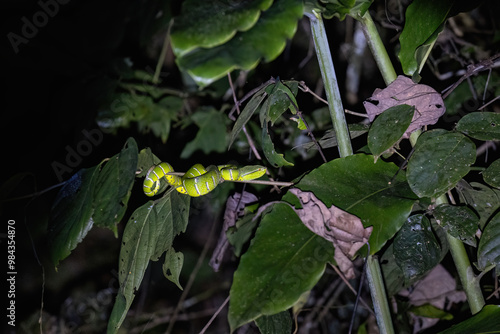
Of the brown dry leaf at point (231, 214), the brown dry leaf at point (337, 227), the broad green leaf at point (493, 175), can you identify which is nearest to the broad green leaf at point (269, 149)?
the brown dry leaf at point (337, 227)

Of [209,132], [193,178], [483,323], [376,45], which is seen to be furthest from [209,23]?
[209,132]

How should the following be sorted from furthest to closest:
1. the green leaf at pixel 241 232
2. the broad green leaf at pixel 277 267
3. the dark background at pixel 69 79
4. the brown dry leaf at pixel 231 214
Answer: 1. the dark background at pixel 69 79
2. the brown dry leaf at pixel 231 214
3. the green leaf at pixel 241 232
4. the broad green leaf at pixel 277 267

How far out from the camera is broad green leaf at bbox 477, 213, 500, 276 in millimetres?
831

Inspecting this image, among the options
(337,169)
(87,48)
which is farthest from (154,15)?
(337,169)

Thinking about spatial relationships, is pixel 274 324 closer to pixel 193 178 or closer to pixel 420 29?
pixel 193 178

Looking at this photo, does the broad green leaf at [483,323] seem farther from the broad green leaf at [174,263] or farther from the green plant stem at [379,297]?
the broad green leaf at [174,263]

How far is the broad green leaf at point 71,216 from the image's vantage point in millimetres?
976

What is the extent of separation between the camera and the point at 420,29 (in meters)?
0.86

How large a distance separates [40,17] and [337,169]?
1.51 meters

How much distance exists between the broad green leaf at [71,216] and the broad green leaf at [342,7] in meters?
0.71

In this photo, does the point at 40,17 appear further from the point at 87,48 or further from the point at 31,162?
the point at 31,162

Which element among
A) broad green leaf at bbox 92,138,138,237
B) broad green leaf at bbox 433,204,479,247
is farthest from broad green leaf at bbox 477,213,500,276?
broad green leaf at bbox 92,138,138,237

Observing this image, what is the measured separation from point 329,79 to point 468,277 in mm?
572

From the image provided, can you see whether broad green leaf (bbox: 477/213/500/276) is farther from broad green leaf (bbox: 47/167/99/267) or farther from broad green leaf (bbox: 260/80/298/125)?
broad green leaf (bbox: 47/167/99/267)
